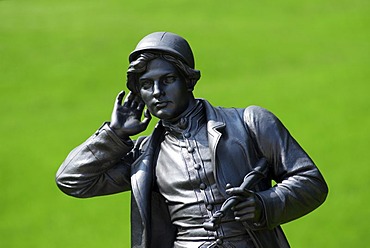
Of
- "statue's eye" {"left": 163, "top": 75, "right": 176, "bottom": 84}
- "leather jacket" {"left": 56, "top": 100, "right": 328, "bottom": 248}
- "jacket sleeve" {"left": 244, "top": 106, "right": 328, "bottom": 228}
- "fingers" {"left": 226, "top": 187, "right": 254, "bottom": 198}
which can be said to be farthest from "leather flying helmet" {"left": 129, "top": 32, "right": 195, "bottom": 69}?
"fingers" {"left": 226, "top": 187, "right": 254, "bottom": 198}

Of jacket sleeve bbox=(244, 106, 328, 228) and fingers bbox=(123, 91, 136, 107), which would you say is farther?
fingers bbox=(123, 91, 136, 107)

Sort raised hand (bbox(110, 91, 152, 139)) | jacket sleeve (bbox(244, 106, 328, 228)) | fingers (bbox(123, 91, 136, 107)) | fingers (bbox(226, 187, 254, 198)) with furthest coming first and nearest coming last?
1. fingers (bbox(123, 91, 136, 107))
2. raised hand (bbox(110, 91, 152, 139))
3. jacket sleeve (bbox(244, 106, 328, 228))
4. fingers (bbox(226, 187, 254, 198))

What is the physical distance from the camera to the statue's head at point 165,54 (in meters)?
6.98

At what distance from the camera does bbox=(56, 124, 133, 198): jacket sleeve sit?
7.12 m

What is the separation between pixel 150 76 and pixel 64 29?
20284 mm

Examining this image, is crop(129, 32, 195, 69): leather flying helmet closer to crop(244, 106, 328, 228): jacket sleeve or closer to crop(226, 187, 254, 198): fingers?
crop(244, 106, 328, 228): jacket sleeve

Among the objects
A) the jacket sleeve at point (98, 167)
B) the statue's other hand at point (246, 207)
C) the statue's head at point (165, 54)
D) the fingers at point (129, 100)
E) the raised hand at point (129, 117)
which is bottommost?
the statue's other hand at point (246, 207)

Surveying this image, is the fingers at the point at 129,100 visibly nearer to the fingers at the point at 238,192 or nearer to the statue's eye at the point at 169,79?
the statue's eye at the point at 169,79

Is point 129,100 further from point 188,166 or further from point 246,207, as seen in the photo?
point 246,207

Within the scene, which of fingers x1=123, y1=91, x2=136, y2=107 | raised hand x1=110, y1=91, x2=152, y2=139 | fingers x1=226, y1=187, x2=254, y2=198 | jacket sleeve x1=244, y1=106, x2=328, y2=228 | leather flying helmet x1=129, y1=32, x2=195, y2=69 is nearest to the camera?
fingers x1=226, y1=187, x2=254, y2=198

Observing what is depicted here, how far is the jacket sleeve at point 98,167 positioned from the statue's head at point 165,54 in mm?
470

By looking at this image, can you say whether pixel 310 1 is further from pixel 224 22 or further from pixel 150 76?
pixel 150 76

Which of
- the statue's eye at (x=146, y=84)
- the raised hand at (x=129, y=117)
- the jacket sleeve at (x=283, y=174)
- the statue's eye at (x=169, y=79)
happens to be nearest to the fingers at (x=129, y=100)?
the raised hand at (x=129, y=117)

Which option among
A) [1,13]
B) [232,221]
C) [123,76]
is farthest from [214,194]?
[1,13]
